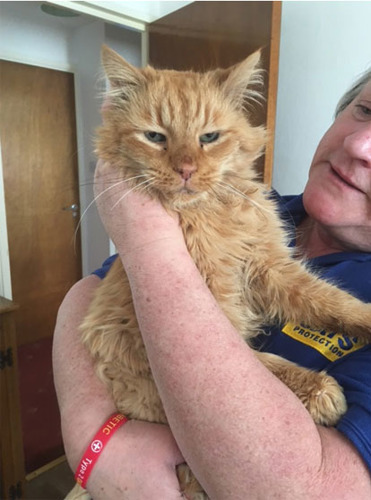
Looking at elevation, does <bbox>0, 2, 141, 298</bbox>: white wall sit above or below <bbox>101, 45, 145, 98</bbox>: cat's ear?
above

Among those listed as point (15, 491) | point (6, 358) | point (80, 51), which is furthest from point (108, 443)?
point (80, 51)

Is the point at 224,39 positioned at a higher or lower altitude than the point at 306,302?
higher

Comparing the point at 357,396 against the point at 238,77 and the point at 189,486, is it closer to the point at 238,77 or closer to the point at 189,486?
the point at 189,486

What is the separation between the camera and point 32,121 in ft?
12.6

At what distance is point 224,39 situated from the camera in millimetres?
2219

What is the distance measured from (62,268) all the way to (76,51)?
2.30 metres

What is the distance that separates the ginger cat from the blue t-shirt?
0.04m

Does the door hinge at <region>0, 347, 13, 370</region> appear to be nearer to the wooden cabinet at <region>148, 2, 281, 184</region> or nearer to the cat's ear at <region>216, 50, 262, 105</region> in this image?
the wooden cabinet at <region>148, 2, 281, 184</region>

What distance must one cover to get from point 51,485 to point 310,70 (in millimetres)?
3004

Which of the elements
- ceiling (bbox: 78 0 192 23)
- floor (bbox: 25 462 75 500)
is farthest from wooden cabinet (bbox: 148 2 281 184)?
floor (bbox: 25 462 75 500)

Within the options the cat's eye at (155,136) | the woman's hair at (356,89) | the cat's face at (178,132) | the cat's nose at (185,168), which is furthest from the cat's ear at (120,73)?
the woman's hair at (356,89)

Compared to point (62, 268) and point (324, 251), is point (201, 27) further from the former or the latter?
point (62, 268)

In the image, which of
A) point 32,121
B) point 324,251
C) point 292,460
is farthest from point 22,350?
point 292,460

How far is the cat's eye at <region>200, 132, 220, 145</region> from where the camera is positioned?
1045 mm
